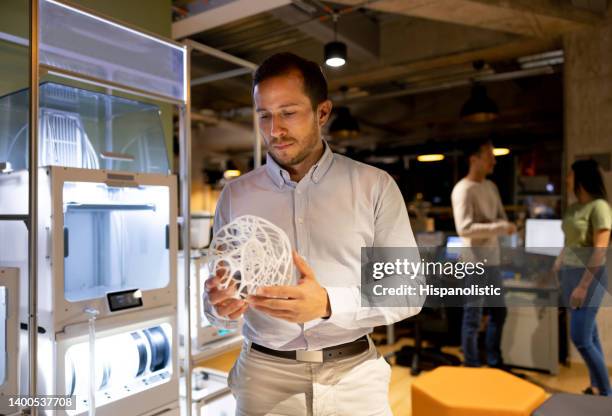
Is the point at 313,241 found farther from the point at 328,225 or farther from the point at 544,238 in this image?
the point at 544,238

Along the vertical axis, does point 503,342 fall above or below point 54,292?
below

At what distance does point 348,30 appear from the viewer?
193 inches

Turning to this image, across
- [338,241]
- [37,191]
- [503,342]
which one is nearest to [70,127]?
[37,191]

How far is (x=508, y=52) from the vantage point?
5254 mm

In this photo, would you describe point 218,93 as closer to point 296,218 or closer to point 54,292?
point 54,292

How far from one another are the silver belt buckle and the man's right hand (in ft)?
0.88

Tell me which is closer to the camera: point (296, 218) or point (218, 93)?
point (296, 218)

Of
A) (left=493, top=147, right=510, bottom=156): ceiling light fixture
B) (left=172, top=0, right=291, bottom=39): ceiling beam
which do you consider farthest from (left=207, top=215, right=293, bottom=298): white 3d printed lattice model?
(left=493, top=147, right=510, bottom=156): ceiling light fixture

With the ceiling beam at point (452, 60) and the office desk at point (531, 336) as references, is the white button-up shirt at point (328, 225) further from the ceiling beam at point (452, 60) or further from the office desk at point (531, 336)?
the ceiling beam at point (452, 60)

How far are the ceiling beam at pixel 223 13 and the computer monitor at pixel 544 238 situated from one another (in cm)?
240

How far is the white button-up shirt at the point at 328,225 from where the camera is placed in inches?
46.8

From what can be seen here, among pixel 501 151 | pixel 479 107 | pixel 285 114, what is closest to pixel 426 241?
pixel 285 114

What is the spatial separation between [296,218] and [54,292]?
41.9 inches

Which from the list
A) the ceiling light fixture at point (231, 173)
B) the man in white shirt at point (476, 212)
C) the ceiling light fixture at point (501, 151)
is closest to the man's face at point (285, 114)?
the man in white shirt at point (476, 212)
